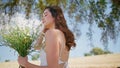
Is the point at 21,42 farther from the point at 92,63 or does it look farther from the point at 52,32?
the point at 92,63

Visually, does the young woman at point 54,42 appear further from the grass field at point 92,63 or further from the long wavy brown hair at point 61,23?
the grass field at point 92,63

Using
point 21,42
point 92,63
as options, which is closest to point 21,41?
point 21,42

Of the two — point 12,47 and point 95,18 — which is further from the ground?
point 12,47

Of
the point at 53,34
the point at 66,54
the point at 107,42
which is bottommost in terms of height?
the point at 107,42

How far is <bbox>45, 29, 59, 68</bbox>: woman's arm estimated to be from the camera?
2537 mm

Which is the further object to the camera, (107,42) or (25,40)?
(107,42)

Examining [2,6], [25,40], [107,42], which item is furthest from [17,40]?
[2,6]

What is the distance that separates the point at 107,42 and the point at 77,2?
1.62 m

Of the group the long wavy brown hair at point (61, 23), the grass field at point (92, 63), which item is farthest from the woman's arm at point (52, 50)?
the grass field at point (92, 63)

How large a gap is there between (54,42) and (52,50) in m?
0.07

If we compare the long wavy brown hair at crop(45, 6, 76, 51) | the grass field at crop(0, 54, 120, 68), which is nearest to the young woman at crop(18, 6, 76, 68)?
the long wavy brown hair at crop(45, 6, 76, 51)

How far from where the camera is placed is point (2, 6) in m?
9.55

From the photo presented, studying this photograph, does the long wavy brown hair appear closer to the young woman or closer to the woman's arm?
the young woman

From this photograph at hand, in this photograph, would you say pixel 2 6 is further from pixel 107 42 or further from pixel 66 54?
pixel 66 54
